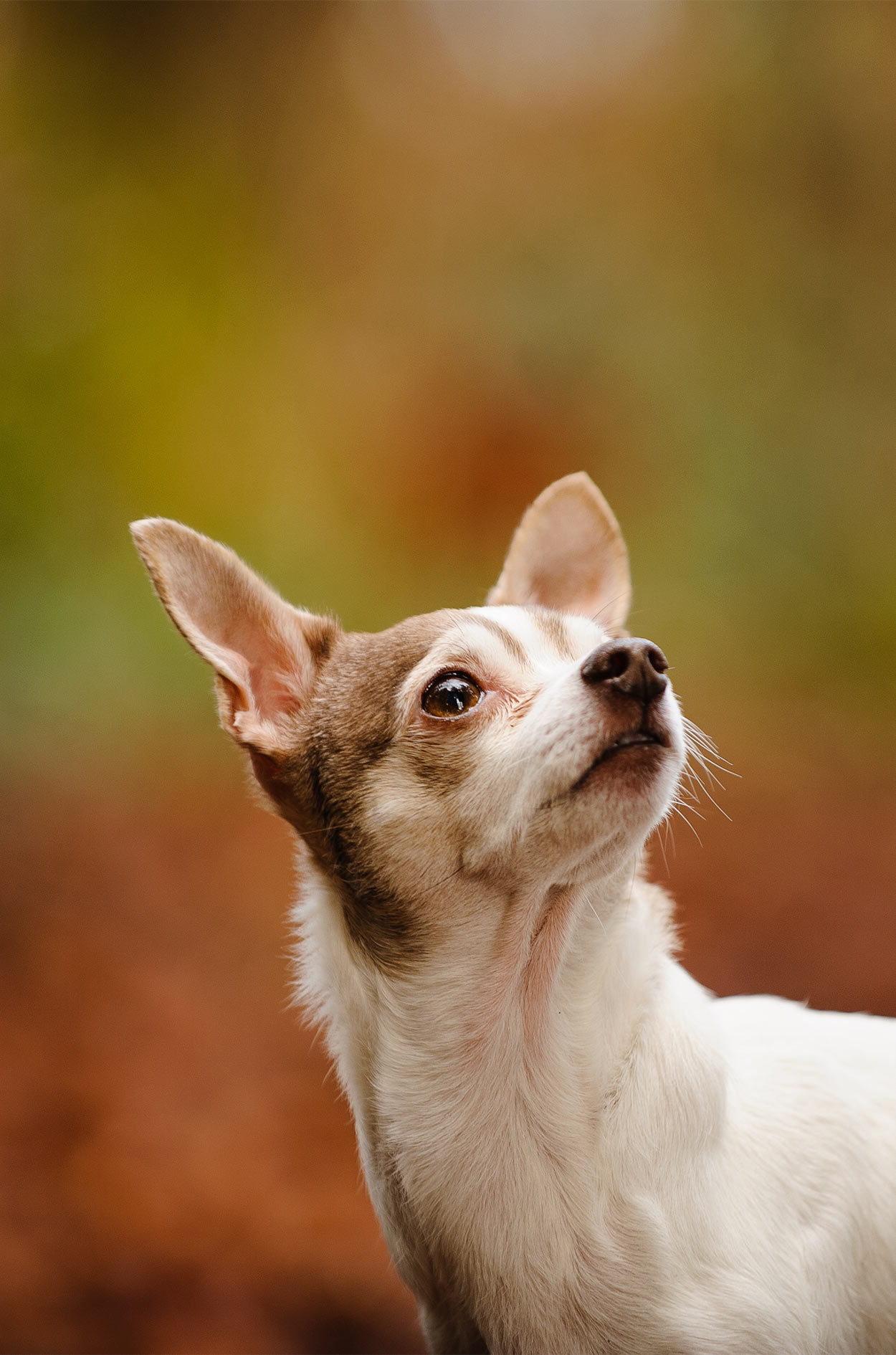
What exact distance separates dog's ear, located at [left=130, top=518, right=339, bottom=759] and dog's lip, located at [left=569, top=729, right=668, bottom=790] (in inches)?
22.3

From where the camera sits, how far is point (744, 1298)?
138 cm

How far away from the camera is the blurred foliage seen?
3.47m

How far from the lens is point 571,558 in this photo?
76.8 inches

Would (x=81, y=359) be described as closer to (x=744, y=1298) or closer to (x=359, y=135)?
(x=359, y=135)

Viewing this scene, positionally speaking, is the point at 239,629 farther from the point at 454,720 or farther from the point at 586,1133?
the point at 586,1133

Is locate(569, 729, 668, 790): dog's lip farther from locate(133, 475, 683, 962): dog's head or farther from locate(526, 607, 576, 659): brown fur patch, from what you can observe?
locate(526, 607, 576, 659): brown fur patch

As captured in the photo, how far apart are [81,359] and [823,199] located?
2.51m

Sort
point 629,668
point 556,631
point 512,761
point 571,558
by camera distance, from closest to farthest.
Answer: point 629,668, point 512,761, point 556,631, point 571,558

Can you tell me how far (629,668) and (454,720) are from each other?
0.31m

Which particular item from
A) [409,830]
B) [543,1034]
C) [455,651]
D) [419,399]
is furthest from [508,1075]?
[419,399]

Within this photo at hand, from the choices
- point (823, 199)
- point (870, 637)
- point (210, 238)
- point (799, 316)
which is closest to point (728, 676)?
point (870, 637)

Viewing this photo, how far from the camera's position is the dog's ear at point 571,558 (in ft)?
6.19

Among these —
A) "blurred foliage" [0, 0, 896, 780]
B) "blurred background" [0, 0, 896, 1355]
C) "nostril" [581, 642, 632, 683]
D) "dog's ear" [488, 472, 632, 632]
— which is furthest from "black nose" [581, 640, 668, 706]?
"blurred foliage" [0, 0, 896, 780]

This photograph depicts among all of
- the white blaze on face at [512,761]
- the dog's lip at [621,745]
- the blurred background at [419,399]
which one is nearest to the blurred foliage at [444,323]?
the blurred background at [419,399]
